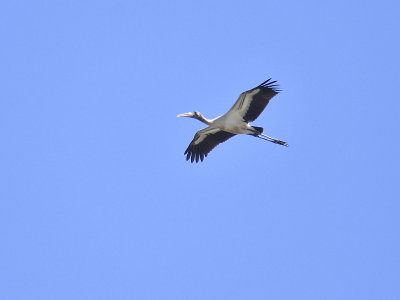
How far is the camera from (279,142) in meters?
43.1

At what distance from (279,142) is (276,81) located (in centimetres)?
389

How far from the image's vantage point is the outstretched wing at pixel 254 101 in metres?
39.8

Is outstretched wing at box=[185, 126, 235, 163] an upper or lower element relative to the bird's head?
lower

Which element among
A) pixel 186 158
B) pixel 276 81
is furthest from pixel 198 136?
pixel 276 81

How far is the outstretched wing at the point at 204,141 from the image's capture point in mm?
42188

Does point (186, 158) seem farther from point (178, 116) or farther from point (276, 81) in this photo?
point (276, 81)

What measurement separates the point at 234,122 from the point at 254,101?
1.08m

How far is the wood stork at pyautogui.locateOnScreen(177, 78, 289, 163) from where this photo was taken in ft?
131

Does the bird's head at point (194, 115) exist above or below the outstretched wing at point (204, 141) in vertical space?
above

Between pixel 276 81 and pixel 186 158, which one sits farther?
pixel 186 158

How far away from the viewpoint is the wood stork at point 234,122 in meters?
40.0

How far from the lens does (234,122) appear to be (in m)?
40.7

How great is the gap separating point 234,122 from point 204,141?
6.96 ft

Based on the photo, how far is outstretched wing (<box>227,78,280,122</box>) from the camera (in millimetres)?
39844
